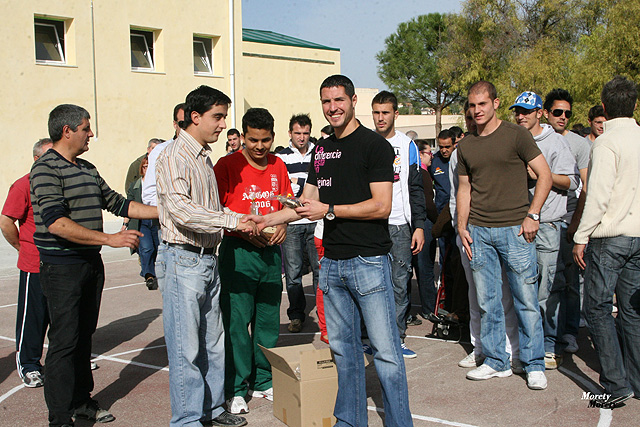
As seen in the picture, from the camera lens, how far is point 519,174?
5242 millimetres

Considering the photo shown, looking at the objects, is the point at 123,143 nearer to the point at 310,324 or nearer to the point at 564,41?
the point at 310,324

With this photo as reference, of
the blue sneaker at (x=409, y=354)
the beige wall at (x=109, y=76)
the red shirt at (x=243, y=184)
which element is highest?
the beige wall at (x=109, y=76)

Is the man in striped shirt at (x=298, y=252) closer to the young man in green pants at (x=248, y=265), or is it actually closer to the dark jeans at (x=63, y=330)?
the young man in green pants at (x=248, y=265)

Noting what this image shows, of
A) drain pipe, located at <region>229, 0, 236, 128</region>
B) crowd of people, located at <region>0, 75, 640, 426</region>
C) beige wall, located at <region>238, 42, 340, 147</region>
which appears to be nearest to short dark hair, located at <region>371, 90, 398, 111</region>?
crowd of people, located at <region>0, 75, 640, 426</region>

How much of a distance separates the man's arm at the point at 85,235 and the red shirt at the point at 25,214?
1.67 metres

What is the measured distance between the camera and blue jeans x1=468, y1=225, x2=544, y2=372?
17.2 feet

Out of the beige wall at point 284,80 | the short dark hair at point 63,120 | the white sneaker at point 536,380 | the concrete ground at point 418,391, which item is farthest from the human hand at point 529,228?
the beige wall at point 284,80

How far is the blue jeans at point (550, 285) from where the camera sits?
5.67 metres

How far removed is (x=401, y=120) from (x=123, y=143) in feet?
192

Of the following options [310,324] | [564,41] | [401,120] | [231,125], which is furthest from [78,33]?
[401,120]

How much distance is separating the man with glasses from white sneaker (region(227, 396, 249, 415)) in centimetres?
324

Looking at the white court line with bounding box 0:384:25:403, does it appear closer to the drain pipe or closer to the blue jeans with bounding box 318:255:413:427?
the blue jeans with bounding box 318:255:413:427

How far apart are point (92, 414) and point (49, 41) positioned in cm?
1637

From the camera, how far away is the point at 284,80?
2589 cm
